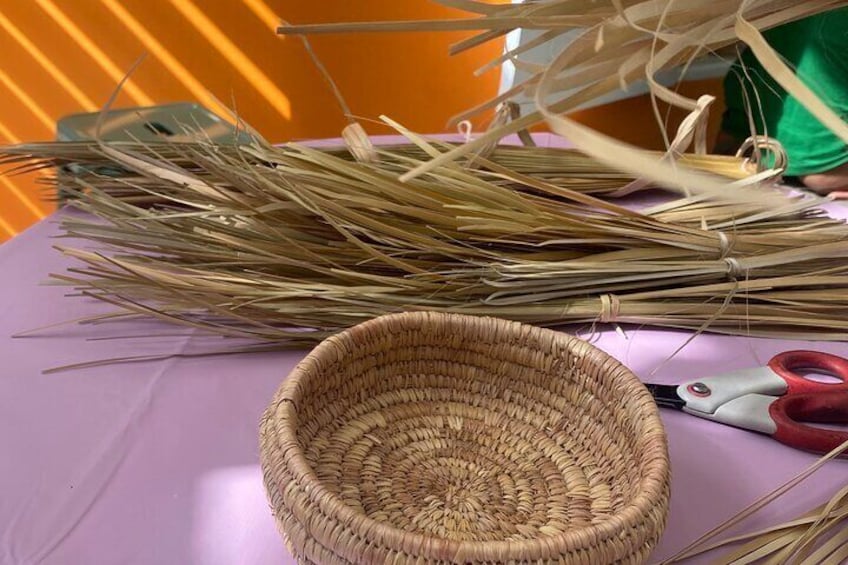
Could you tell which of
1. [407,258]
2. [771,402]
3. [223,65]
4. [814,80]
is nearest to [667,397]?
[771,402]

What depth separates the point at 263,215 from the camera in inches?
29.3

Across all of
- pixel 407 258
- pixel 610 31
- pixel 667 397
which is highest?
pixel 610 31

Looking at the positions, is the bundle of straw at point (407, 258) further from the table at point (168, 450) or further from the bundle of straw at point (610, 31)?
the bundle of straw at point (610, 31)

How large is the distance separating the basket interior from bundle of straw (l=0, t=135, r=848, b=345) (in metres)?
0.10

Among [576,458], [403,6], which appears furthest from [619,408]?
[403,6]

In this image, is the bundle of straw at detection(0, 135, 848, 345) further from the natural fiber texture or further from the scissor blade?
the natural fiber texture

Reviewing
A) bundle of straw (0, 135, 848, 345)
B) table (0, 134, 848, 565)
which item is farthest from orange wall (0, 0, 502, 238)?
table (0, 134, 848, 565)

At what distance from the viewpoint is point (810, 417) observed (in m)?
0.62

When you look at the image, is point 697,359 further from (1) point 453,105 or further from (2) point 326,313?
(1) point 453,105

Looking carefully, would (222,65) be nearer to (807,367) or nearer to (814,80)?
(814,80)

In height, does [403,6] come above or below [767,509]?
above

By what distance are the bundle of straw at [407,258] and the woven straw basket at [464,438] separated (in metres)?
0.10

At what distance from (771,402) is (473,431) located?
23 centimetres

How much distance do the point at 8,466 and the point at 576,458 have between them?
404 millimetres
